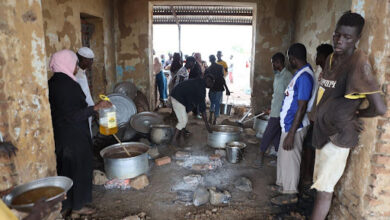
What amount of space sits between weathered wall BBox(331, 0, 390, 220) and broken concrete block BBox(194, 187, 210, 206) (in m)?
1.48

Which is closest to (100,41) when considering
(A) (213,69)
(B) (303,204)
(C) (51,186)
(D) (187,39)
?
(A) (213,69)

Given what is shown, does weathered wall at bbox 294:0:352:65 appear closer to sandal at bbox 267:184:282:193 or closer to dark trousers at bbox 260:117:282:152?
dark trousers at bbox 260:117:282:152

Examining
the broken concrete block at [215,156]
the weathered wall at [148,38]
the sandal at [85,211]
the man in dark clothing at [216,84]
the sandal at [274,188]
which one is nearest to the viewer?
the sandal at [85,211]

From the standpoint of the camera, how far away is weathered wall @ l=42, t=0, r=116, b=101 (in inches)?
163

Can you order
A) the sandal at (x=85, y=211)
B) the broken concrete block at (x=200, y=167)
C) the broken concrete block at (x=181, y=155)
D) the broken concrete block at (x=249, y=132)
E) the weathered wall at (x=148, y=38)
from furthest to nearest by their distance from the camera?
the weathered wall at (x=148, y=38), the broken concrete block at (x=249, y=132), the broken concrete block at (x=181, y=155), the broken concrete block at (x=200, y=167), the sandal at (x=85, y=211)

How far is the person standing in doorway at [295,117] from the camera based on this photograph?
265 cm

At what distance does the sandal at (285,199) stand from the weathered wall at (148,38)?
13.8ft

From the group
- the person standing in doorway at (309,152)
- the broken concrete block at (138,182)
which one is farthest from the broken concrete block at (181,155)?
the person standing in doorway at (309,152)

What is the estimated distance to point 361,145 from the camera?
2.11 m

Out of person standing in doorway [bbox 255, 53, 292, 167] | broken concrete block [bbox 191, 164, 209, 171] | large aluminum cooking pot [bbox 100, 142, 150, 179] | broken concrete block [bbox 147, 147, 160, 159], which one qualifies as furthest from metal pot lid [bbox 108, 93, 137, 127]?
person standing in doorway [bbox 255, 53, 292, 167]

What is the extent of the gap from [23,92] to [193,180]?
2.30 metres

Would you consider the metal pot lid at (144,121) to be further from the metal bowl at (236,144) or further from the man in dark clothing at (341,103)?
the man in dark clothing at (341,103)

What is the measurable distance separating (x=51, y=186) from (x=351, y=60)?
7.52ft

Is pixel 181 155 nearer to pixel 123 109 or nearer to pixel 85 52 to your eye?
pixel 123 109
